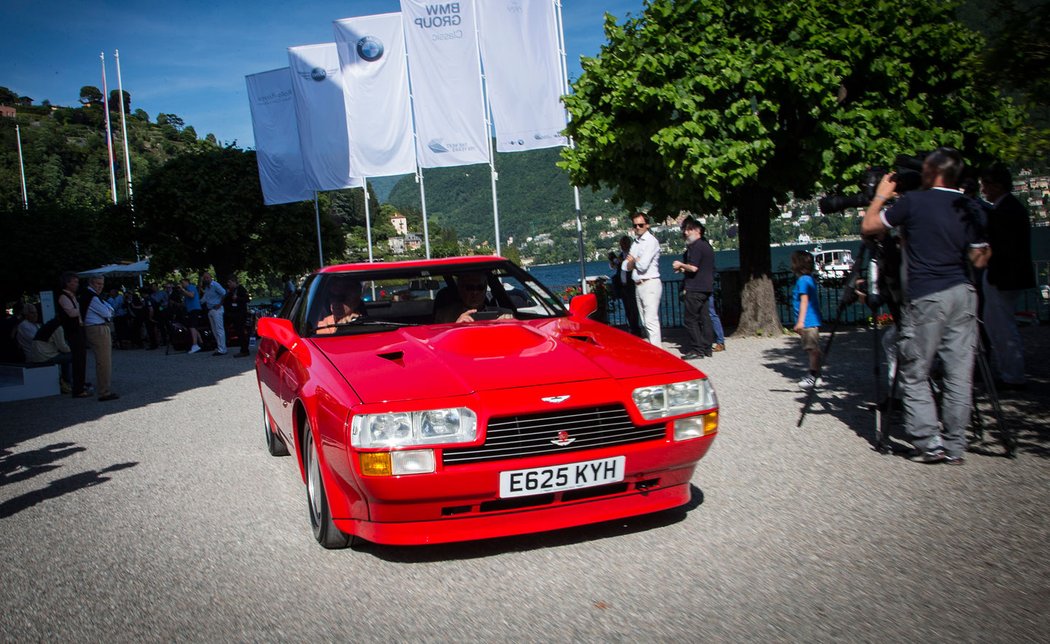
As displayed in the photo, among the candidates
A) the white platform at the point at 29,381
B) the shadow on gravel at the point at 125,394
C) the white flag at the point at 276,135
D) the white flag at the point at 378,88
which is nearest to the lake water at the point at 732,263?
the white flag at the point at 378,88

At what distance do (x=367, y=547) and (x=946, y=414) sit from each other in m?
3.73

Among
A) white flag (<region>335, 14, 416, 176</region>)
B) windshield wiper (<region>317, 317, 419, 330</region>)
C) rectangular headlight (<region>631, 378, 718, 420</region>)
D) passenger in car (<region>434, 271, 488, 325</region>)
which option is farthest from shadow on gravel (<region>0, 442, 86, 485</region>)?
white flag (<region>335, 14, 416, 176</region>)

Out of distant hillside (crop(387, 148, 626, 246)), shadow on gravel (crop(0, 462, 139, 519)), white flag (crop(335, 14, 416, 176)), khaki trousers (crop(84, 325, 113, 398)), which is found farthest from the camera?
distant hillside (crop(387, 148, 626, 246))

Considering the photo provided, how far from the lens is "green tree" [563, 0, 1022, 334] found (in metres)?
12.4

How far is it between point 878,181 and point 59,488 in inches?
258

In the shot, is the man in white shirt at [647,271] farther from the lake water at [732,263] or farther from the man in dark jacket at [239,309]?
the man in dark jacket at [239,309]

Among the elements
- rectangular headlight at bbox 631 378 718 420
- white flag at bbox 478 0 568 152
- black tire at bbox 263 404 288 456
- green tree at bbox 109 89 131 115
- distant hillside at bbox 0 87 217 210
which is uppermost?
green tree at bbox 109 89 131 115

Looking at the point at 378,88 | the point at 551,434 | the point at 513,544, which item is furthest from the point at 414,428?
the point at 378,88

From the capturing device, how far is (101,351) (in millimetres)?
11938

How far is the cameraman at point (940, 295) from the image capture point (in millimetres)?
5320

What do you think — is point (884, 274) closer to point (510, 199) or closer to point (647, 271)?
point (647, 271)

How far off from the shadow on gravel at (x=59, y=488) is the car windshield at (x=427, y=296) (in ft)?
8.31

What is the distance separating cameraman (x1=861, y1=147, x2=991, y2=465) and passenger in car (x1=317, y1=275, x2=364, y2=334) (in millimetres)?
3467

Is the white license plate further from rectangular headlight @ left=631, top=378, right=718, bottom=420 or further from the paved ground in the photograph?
the paved ground
